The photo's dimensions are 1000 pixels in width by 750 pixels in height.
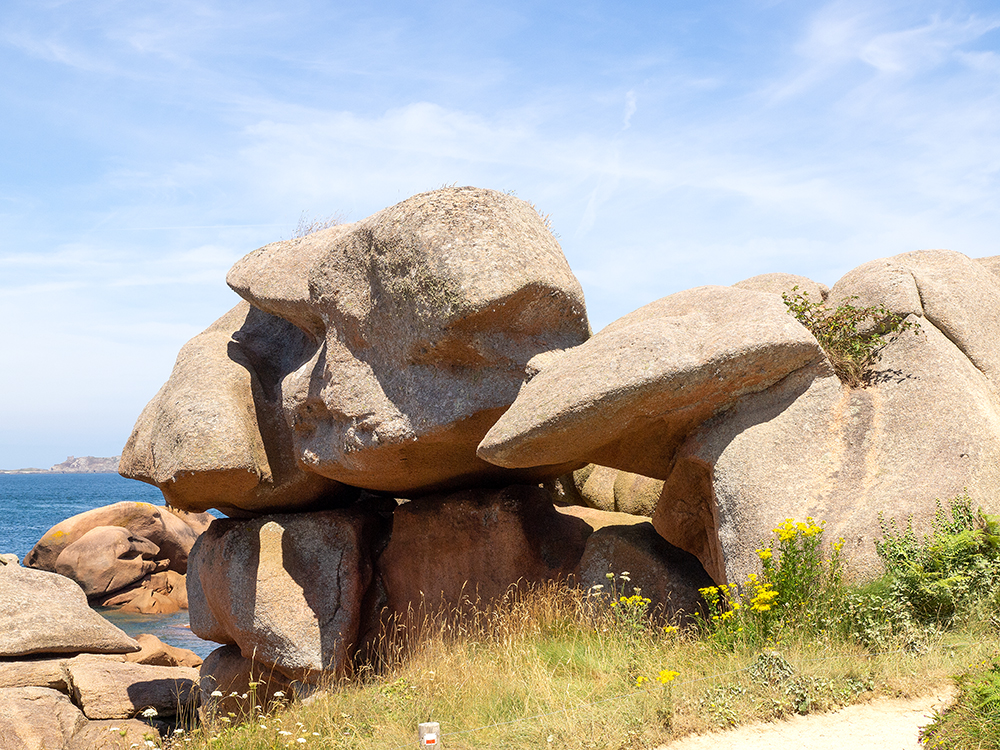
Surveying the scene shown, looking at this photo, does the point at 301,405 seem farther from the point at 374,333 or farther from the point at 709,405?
the point at 709,405

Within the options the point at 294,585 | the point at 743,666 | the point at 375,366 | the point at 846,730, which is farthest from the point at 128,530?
the point at 846,730

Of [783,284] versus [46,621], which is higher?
[783,284]

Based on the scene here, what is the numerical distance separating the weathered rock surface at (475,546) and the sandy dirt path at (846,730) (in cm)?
462

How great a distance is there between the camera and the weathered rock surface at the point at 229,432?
11461 mm

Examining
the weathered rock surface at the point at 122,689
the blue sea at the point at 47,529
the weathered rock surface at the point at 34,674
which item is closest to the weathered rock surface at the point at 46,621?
→ the weathered rock surface at the point at 34,674

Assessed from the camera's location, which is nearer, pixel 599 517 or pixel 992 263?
pixel 992 263

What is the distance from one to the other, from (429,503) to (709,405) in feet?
14.9

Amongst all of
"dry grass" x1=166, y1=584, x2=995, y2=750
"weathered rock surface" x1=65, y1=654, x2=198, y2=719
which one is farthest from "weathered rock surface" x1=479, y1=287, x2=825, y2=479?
"weathered rock surface" x1=65, y1=654, x2=198, y2=719

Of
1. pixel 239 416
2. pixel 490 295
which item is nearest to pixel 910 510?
pixel 490 295

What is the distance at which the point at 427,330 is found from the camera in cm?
986

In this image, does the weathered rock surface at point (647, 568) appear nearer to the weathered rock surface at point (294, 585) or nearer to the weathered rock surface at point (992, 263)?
the weathered rock surface at point (294, 585)

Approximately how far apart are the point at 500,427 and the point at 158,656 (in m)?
13.0

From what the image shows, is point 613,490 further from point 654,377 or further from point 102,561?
point 102,561

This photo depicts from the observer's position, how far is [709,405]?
9094 millimetres
